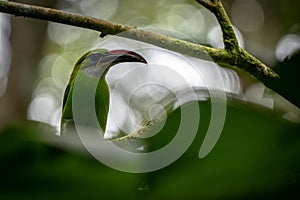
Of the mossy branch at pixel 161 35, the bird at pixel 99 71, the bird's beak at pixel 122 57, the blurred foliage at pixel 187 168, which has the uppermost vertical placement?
the blurred foliage at pixel 187 168

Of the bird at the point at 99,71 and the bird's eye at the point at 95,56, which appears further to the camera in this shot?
the bird's eye at the point at 95,56

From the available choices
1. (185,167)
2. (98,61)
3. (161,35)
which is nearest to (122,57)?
(98,61)

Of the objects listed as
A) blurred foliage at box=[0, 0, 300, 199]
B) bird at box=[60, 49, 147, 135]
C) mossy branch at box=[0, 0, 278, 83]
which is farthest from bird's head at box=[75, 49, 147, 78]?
blurred foliage at box=[0, 0, 300, 199]

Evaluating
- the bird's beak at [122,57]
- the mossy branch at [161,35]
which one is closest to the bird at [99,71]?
the bird's beak at [122,57]

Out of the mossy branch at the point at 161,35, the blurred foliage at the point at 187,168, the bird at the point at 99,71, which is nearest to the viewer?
the blurred foliage at the point at 187,168

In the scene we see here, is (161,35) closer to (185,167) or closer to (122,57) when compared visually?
(122,57)

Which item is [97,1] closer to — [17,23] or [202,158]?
[17,23]

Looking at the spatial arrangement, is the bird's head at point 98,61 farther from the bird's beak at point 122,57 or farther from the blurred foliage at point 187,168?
the blurred foliage at point 187,168
